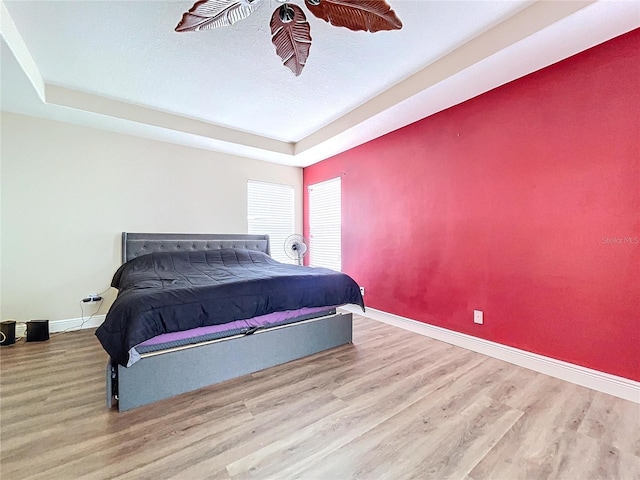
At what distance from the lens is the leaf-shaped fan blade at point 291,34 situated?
1.63 metres

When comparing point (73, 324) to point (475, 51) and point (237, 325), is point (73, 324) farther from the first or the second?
point (475, 51)

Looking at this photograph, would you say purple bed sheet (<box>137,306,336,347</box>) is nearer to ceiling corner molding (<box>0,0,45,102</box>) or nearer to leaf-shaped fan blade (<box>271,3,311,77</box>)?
leaf-shaped fan blade (<box>271,3,311,77</box>)

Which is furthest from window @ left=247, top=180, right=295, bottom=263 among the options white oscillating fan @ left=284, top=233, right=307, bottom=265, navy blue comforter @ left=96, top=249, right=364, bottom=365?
navy blue comforter @ left=96, top=249, right=364, bottom=365

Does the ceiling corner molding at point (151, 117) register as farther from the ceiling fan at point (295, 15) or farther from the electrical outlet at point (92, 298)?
the electrical outlet at point (92, 298)

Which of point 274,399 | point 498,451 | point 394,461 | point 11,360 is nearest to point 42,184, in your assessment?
point 11,360

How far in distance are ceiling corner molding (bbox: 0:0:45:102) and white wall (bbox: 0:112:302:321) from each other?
74 cm

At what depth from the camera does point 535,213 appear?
2354mm

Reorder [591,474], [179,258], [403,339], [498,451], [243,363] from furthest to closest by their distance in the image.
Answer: [179,258], [403,339], [243,363], [498,451], [591,474]

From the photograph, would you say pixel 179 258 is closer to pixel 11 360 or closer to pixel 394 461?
pixel 11 360

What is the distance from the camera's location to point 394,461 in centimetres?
137

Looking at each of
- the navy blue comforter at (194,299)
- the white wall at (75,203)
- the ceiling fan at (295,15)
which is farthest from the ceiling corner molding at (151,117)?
the ceiling fan at (295,15)

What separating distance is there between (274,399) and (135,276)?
1.86 metres

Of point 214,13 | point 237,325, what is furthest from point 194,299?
point 214,13

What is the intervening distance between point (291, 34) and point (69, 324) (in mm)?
3939
